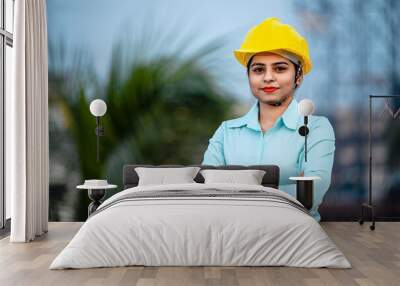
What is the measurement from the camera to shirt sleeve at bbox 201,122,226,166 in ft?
24.7

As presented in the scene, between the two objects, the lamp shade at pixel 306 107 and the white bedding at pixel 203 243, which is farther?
the lamp shade at pixel 306 107

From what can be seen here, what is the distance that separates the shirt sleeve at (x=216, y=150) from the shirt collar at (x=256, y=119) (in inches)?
6.2

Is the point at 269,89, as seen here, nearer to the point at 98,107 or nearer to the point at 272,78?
the point at 272,78

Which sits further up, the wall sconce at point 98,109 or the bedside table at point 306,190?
the wall sconce at point 98,109

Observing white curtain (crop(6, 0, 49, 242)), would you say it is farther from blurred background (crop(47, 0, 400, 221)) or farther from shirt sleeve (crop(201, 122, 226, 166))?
shirt sleeve (crop(201, 122, 226, 166))

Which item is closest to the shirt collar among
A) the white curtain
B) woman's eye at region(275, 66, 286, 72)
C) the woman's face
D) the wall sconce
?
the woman's face

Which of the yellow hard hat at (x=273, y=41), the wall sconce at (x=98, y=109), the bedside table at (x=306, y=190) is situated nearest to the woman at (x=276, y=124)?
the yellow hard hat at (x=273, y=41)

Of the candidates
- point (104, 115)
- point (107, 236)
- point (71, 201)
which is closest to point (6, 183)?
point (71, 201)

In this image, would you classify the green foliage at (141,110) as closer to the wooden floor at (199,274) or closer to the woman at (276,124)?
the woman at (276,124)

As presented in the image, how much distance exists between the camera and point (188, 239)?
178 inches

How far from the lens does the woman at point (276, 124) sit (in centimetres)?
738

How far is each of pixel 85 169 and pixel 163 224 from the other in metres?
3.33

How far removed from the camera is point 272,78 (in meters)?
7.44

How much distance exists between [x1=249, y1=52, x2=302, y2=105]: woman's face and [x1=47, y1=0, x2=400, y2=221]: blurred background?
0.14 m
